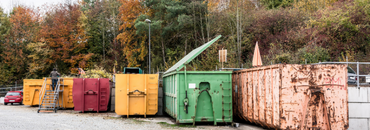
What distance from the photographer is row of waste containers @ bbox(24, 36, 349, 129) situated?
7254 millimetres

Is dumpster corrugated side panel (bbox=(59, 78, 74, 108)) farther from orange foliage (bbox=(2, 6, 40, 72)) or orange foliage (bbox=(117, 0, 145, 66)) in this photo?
orange foliage (bbox=(2, 6, 40, 72))

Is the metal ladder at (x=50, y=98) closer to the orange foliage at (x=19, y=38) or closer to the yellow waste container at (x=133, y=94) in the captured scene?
the yellow waste container at (x=133, y=94)

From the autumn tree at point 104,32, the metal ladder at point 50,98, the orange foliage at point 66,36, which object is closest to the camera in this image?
the metal ladder at point 50,98

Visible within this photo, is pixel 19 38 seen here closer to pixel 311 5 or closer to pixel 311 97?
pixel 311 5

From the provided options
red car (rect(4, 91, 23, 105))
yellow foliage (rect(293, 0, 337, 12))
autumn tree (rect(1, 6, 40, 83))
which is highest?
yellow foliage (rect(293, 0, 337, 12))

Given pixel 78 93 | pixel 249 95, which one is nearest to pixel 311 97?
pixel 249 95

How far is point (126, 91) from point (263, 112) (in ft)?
19.6

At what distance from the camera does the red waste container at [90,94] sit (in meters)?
14.0

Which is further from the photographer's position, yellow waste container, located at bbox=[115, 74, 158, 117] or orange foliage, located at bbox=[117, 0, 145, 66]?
orange foliage, located at bbox=[117, 0, 145, 66]

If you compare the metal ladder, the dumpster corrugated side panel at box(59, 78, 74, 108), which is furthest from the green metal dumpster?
the dumpster corrugated side panel at box(59, 78, 74, 108)

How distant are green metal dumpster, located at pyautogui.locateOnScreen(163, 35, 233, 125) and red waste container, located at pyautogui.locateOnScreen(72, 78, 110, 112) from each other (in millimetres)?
5946

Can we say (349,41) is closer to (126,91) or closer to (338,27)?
(338,27)

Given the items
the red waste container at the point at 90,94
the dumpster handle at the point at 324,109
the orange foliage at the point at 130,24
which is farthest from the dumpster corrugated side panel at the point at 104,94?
the orange foliage at the point at 130,24

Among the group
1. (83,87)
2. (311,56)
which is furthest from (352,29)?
(83,87)
